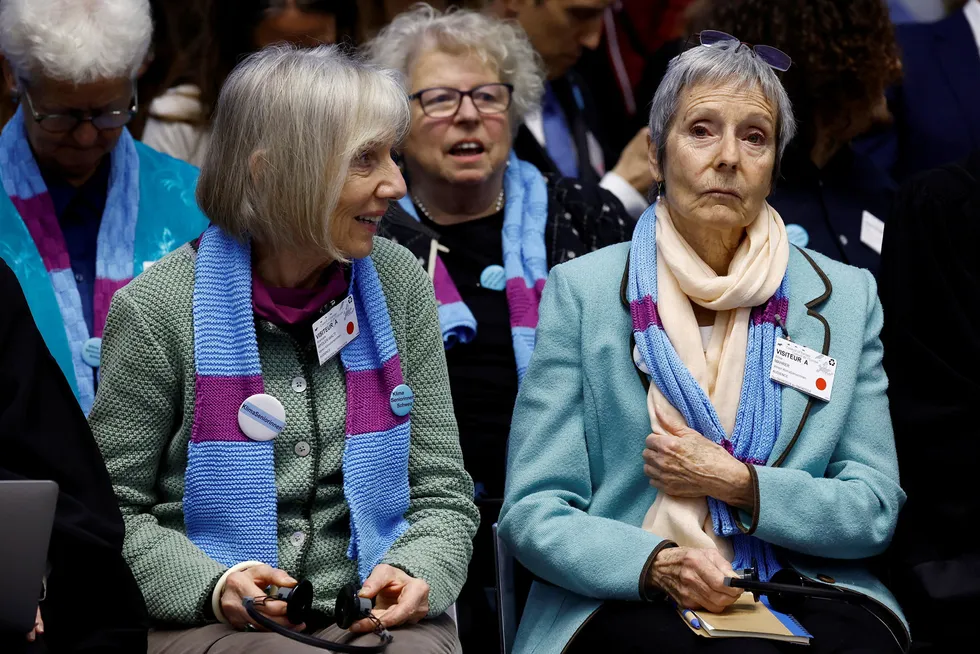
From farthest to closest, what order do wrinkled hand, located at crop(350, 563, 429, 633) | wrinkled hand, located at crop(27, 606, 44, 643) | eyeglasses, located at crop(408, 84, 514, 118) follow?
eyeglasses, located at crop(408, 84, 514, 118) → wrinkled hand, located at crop(350, 563, 429, 633) → wrinkled hand, located at crop(27, 606, 44, 643)

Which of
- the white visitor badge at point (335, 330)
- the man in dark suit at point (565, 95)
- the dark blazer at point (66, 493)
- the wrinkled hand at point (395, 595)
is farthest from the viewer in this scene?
the man in dark suit at point (565, 95)

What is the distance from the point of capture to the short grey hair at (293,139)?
9.64 feet

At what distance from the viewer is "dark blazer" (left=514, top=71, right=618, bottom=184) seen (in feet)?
15.7

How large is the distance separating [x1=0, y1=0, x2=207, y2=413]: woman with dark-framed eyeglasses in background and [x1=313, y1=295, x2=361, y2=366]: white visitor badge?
0.87m

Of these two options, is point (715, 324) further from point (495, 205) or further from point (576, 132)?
point (576, 132)

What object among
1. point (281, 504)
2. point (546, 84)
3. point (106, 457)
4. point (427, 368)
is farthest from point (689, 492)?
point (546, 84)

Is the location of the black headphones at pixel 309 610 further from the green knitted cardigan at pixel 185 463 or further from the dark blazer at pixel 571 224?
the dark blazer at pixel 571 224

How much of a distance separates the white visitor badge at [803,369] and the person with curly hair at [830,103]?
1069mm

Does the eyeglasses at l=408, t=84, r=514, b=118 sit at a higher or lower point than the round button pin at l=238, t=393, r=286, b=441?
higher

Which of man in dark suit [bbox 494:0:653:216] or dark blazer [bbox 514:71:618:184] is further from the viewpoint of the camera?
man in dark suit [bbox 494:0:653:216]

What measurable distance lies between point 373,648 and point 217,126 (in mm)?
1191

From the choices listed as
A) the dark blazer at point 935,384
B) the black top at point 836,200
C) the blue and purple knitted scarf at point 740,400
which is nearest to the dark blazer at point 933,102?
the black top at point 836,200

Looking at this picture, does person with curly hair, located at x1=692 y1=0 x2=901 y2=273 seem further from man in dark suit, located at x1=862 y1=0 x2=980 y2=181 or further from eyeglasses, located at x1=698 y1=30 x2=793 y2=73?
eyeglasses, located at x1=698 y1=30 x2=793 y2=73

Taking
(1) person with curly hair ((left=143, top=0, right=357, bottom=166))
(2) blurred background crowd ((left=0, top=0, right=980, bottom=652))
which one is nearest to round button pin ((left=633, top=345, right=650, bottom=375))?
(2) blurred background crowd ((left=0, top=0, right=980, bottom=652))
